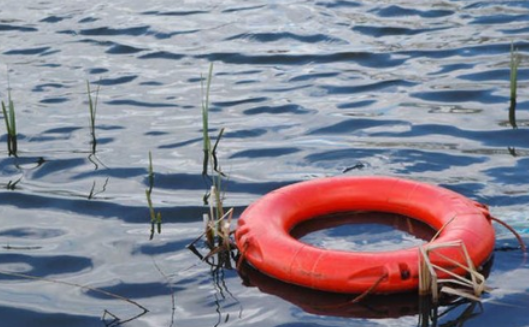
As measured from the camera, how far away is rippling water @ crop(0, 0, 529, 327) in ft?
15.6

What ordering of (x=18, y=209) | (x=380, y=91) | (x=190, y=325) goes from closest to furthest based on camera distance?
1. (x=190, y=325)
2. (x=18, y=209)
3. (x=380, y=91)

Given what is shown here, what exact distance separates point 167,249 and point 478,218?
152 cm

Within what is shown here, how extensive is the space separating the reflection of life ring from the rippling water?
6.1 inches

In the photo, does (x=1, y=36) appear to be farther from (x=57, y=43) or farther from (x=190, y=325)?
(x=190, y=325)

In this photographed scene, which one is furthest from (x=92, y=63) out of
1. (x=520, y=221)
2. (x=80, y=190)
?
(x=520, y=221)

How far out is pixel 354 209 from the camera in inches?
214

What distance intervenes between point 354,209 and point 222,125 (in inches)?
78.7

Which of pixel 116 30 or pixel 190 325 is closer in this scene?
pixel 190 325

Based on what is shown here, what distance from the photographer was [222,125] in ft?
23.6

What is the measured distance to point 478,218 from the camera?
15.9 ft

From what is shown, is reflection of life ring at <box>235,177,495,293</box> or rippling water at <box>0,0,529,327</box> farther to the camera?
rippling water at <box>0,0,529,327</box>

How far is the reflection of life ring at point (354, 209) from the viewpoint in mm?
4480

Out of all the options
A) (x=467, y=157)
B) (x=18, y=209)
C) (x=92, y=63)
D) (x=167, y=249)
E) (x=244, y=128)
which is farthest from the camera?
(x=92, y=63)

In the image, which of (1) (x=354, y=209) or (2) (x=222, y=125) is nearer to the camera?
(1) (x=354, y=209)
